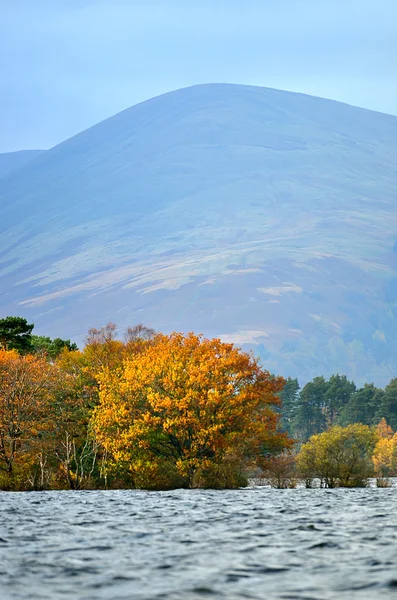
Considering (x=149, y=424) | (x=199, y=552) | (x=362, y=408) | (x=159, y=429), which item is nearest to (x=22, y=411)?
(x=149, y=424)

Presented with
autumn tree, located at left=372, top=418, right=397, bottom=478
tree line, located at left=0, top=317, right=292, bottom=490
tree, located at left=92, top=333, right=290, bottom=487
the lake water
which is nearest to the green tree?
autumn tree, located at left=372, top=418, right=397, bottom=478

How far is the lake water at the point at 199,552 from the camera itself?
63.7ft

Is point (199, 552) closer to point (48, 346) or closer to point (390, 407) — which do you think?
point (48, 346)

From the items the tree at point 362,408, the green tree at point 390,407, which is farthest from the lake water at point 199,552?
the tree at point 362,408

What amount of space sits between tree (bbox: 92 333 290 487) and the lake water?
73.9ft

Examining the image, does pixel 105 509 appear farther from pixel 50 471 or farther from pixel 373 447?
pixel 373 447

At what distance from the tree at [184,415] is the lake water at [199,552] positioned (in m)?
22.5

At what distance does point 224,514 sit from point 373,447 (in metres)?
111

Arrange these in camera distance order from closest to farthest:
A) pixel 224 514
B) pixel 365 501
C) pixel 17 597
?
pixel 17 597, pixel 224 514, pixel 365 501

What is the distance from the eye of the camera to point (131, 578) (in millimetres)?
20906

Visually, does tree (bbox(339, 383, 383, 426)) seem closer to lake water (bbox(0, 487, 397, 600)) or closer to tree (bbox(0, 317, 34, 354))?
tree (bbox(0, 317, 34, 354))

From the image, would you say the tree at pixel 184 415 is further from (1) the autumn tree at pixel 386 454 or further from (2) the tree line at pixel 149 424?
(1) the autumn tree at pixel 386 454

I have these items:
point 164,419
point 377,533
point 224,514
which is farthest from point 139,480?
point 377,533

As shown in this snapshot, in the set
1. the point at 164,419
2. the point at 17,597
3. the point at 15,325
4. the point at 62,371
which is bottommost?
the point at 17,597
